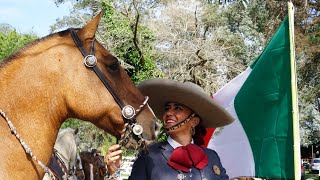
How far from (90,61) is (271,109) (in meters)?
2.16

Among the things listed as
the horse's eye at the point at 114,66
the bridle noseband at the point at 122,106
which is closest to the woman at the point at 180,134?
the bridle noseband at the point at 122,106

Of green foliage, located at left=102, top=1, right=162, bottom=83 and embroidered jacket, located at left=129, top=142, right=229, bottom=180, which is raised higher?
green foliage, located at left=102, top=1, right=162, bottom=83

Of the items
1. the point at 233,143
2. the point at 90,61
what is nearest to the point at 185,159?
the point at 90,61

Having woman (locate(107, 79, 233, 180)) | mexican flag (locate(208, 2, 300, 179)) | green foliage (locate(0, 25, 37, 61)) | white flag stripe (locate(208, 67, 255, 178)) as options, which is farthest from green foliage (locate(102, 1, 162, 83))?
woman (locate(107, 79, 233, 180))

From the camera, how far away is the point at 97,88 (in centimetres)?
258

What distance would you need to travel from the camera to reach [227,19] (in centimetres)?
2616

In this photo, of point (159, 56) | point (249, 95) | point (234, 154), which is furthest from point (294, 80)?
point (159, 56)

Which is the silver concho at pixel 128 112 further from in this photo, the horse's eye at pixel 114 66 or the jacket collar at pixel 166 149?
the jacket collar at pixel 166 149

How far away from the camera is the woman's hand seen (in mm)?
2785

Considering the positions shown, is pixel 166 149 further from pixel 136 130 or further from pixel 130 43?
pixel 130 43

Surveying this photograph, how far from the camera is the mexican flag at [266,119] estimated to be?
4137 mm

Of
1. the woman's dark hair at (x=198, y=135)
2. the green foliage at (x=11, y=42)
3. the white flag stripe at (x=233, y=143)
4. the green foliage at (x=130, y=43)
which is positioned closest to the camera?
the woman's dark hair at (x=198, y=135)

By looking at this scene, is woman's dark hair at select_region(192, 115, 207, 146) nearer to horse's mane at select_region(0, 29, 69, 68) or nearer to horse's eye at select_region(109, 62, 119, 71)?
horse's eye at select_region(109, 62, 119, 71)

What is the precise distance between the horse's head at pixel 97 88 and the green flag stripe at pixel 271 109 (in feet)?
6.04
